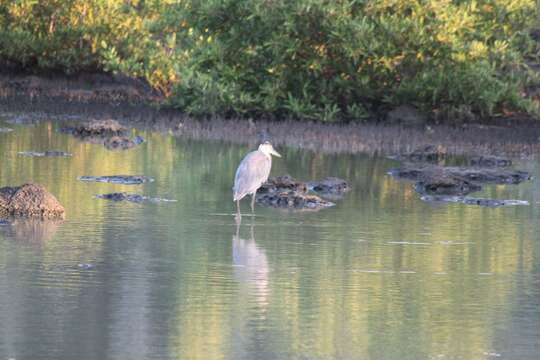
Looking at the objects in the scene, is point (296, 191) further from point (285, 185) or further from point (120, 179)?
point (120, 179)

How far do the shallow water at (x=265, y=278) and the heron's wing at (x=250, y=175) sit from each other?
0.93 ft

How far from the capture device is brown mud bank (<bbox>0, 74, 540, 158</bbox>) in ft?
82.5

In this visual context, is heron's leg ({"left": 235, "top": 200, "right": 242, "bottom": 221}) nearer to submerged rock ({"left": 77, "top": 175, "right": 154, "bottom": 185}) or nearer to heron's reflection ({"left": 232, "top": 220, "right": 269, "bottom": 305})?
heron's reflection ({"left": 232, "top": 220, "right": 269, "bottom": 305})

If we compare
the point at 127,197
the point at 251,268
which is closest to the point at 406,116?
the point at 127,197

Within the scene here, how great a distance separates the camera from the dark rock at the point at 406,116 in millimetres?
30188

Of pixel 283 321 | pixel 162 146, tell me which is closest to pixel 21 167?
pixel 162 146

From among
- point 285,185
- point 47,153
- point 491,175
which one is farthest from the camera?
point 47,153

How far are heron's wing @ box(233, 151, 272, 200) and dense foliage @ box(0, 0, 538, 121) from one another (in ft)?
41.7

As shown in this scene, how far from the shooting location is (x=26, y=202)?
1386 centimetres

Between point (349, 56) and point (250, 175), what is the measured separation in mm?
13946

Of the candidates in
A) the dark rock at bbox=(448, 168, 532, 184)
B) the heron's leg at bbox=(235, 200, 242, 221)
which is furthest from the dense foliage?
the heron's leg at bbox=(235, 200, 242, 221)

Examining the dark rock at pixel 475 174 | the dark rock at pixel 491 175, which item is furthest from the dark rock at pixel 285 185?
the dark rock at pixel 491 175

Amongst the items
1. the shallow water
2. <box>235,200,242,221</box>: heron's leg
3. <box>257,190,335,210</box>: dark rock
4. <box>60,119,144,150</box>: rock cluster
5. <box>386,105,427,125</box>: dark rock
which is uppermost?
<box>386,105,427,125</box>: dark rock

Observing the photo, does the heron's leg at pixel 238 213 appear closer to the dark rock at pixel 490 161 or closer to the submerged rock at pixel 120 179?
the submerged rock at pixel 120 179
